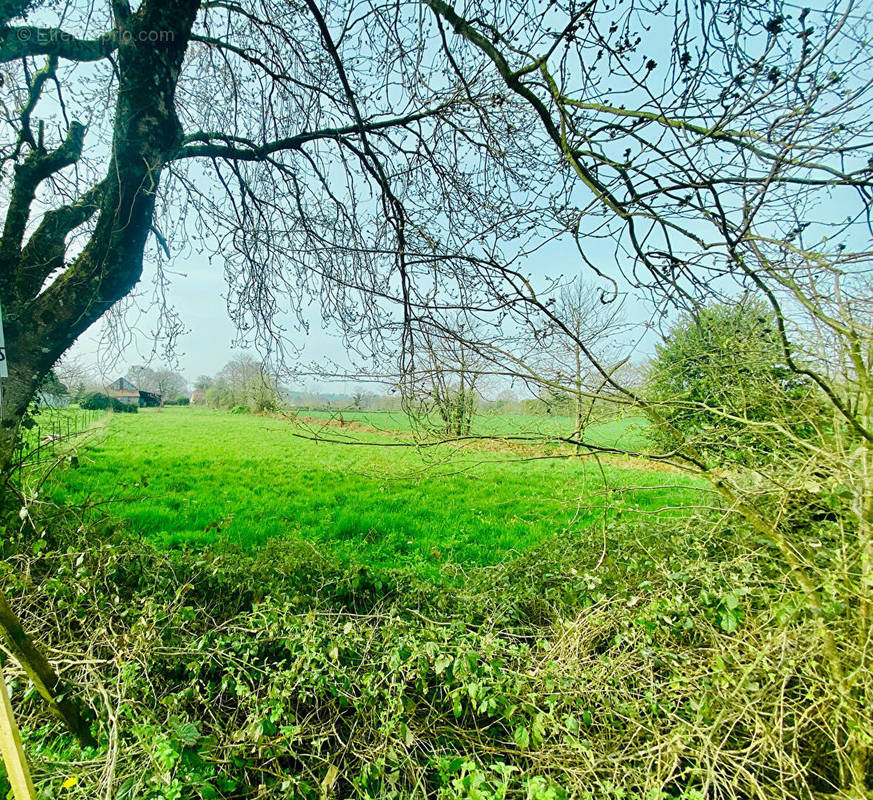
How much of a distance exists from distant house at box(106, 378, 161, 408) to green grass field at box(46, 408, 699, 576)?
206 mm

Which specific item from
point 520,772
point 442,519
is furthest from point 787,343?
point 442,519

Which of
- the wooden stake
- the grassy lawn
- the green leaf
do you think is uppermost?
the grassy lawn

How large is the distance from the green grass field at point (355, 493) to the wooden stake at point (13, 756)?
1576 millimetres

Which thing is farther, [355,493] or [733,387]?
[355,493]

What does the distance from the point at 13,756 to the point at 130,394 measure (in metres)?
3.80

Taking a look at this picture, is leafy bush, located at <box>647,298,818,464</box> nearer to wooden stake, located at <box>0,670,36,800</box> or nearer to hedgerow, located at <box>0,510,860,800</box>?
hedgerow, located at <box>0,510,860,800</box>

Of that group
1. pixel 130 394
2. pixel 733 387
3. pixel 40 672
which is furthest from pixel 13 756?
pixel 130 394

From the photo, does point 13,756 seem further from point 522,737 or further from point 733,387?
point 733,387

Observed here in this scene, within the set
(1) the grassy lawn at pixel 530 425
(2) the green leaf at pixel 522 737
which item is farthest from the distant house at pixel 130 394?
(2) the green leaf at pixel 522 737

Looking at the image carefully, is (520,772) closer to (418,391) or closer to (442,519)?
(418,391)

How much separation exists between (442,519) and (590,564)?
211 centimetres

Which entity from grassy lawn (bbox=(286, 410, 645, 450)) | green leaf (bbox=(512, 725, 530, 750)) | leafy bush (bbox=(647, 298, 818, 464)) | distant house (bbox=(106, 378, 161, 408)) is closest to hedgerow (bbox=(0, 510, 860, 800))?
green leaf (bbox=(512, 725, 530, 750))

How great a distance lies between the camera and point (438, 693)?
6.54ft

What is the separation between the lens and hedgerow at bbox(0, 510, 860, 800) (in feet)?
5.23
